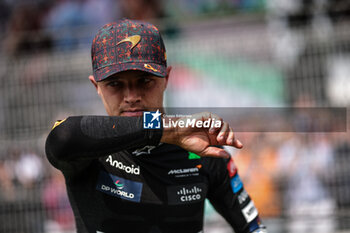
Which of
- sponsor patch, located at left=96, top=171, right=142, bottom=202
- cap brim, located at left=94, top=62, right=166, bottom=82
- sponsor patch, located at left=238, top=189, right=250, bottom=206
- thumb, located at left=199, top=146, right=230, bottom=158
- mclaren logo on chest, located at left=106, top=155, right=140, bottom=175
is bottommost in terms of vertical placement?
sponsor patch, located at left=238, top=189, right=250, bottom=206

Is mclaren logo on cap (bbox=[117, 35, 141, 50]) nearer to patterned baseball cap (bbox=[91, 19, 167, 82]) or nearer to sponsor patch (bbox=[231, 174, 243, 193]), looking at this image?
patterned baseball cap (bbox=[91, 19, 167, 82])

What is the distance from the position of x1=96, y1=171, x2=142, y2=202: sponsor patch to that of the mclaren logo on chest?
55 mm

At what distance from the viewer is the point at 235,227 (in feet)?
10.1

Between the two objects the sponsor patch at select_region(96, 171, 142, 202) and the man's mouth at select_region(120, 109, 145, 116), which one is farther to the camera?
the sponsor patch at select_region(96, 171, 142, 202)

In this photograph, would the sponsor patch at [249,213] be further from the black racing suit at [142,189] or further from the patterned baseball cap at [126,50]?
the patterned baseball cap at [126,50]

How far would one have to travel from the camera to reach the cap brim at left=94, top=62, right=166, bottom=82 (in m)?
2.46

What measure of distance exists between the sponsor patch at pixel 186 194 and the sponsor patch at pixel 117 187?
0.59 feet

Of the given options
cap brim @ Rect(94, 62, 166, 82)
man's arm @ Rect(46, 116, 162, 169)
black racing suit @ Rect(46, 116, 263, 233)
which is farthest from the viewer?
black racing suit @ Rect(46, 116, 263, 233)

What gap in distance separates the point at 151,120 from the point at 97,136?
0.74 feet

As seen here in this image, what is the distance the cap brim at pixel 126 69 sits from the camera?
246 cm

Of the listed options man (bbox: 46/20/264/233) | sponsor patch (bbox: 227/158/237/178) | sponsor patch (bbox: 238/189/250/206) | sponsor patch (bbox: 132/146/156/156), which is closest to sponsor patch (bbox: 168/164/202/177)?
man (bbox: 46/20/264/233)

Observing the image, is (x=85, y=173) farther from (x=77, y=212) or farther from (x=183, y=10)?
(x=183, y=10)

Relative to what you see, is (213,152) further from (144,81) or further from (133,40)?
(133,40)

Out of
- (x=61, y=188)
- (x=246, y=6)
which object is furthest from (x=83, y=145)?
(x=246, y=6)
